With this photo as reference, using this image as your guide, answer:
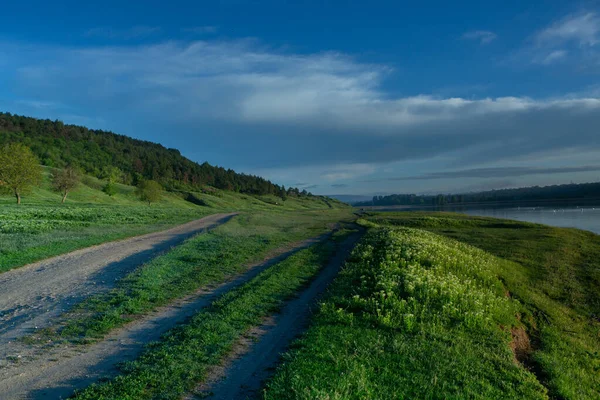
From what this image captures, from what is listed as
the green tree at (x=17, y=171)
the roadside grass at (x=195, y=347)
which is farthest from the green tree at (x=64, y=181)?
the roadside grass at (x=195, y=347)

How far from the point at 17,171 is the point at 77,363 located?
62784mm

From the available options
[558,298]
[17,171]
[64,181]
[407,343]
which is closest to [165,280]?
[407,343]

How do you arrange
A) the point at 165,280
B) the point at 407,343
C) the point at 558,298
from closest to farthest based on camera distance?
the point at 407,343
the point at 165,280
the point at 558,298

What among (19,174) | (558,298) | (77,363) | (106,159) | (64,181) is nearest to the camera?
(77,363)

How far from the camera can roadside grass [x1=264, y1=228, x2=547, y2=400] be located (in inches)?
251

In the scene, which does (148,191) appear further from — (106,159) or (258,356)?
(106,159)

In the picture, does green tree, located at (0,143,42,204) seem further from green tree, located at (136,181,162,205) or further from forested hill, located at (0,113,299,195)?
forested hill, located at (0,113,299,195)

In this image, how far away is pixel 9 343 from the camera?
8500mm

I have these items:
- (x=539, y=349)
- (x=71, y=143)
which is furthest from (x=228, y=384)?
(x=71, y=143)

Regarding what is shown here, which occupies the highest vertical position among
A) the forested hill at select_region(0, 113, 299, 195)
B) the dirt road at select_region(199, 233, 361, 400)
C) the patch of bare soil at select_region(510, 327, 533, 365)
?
the forested hill at select_region(0, 113, 299, 195)

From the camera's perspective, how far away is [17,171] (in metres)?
→ 55.6

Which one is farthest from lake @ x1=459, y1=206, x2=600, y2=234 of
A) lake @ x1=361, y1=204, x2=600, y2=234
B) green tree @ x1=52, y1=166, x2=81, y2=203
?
green tree @ x1=52, y1=166, x2=81, y2=203

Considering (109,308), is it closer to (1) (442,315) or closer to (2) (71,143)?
(1) (442,315)

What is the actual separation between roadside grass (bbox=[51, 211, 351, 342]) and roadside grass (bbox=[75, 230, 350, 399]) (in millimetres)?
2070
